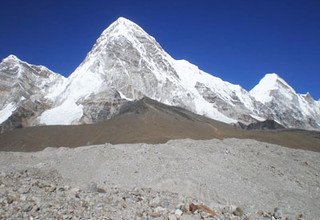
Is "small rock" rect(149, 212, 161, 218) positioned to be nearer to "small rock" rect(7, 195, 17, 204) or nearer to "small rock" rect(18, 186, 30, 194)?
"small rock" rect(7, 195, 17, 204)

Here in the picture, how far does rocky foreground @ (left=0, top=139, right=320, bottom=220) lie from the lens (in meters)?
15.2

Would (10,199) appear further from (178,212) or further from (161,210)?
(178,212)

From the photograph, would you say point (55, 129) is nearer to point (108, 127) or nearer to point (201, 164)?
point (108, 127)

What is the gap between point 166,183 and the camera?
29047 millimetres

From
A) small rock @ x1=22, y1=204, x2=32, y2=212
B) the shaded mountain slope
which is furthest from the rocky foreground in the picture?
the shaded mountain slope

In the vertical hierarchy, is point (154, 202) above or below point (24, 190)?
above

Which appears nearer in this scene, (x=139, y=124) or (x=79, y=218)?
(x=79, y=218)

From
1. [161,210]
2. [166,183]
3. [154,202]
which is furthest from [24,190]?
[166,183]

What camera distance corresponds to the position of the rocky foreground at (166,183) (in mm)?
15156

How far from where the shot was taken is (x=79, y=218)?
1391cm

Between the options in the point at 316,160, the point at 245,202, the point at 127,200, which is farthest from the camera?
the point at 316,160

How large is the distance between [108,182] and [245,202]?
893cm

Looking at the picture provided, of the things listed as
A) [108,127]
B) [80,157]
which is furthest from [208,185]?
[108,127]

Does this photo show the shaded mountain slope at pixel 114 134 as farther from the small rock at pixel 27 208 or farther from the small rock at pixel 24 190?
the small rock at pixel 27 208
